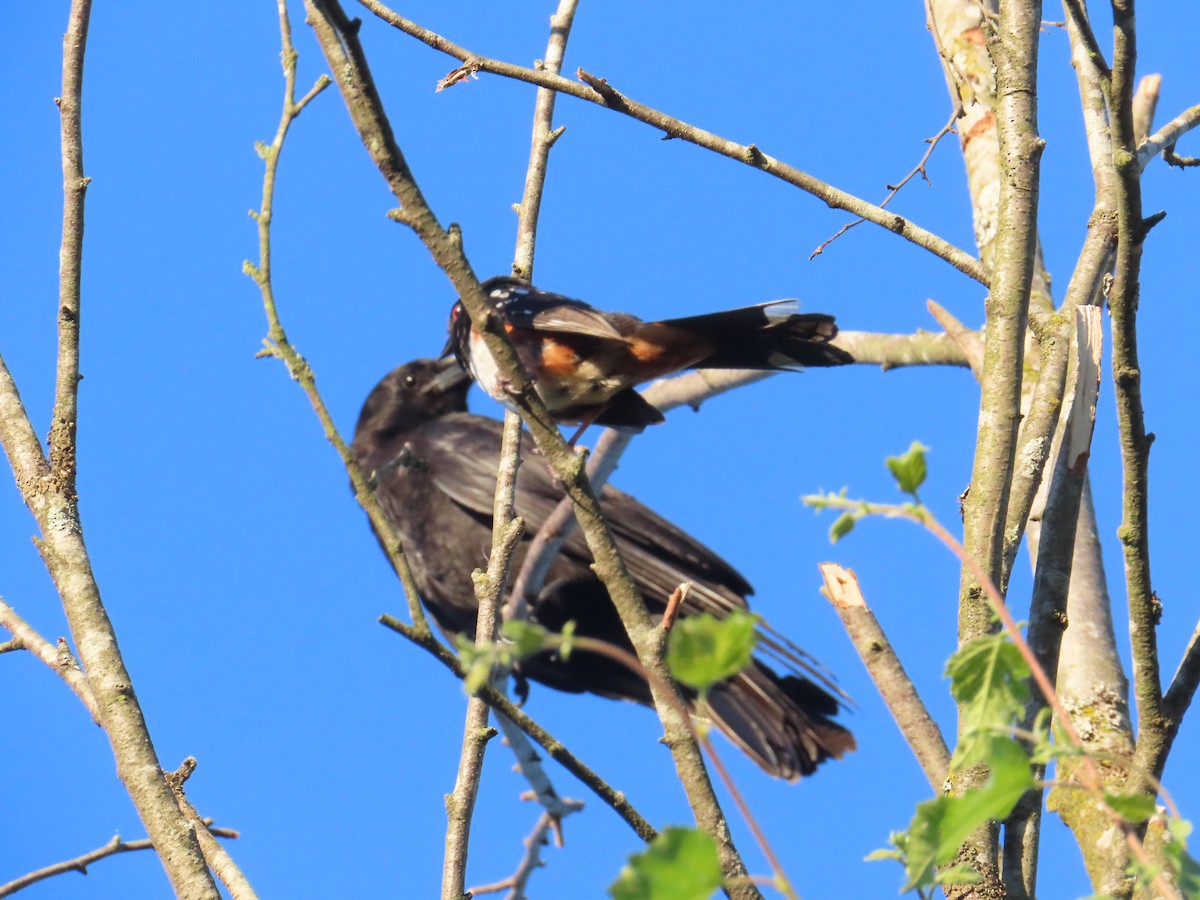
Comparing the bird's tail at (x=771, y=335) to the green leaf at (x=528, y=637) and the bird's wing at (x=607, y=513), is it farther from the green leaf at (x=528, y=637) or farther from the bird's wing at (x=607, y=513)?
the green leaf at (x=528, y=637)

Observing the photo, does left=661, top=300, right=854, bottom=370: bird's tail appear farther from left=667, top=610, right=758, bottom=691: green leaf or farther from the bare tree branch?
left=667, top=610, right=758, bottom=691: green leaf

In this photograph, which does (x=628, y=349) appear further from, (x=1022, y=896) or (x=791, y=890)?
(x=791, y=890)

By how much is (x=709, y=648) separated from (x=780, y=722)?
4.48m

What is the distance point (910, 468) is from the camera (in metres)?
1.04

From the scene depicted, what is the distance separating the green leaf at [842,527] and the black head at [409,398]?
5.35 m

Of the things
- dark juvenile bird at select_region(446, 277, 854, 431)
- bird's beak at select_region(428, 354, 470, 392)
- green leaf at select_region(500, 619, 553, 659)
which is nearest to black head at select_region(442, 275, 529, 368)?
dark juvenile bird at select_region(446, 277, 854, 431)

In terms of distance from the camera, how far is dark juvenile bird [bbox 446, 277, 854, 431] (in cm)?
355

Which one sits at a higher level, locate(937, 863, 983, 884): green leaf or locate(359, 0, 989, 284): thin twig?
locate(359, 0, 989, 284): thin twig

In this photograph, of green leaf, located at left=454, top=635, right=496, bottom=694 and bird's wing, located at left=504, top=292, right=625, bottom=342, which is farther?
bird's wing, located at left=504, top=292, right=625, bottom=342

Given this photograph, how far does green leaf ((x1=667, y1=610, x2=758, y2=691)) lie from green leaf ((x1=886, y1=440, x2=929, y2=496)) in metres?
0.22

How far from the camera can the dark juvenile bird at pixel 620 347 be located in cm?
355

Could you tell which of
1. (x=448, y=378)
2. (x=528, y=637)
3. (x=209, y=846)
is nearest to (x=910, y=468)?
(x=528, y=637)

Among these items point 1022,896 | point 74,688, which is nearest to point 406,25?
point 74,688

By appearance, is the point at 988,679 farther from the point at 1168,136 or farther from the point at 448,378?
the point at 448,378
